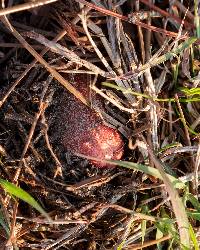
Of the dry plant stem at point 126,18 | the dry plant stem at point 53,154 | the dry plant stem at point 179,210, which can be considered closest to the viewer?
the dry plant stem at point 179,210

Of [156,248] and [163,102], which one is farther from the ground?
[163,102]

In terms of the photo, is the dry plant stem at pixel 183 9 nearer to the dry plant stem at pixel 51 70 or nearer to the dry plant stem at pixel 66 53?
the dry plant stem at pixel 66 53

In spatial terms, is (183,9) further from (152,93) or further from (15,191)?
(15,191)

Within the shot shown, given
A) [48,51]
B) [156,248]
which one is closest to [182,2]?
[48,51]

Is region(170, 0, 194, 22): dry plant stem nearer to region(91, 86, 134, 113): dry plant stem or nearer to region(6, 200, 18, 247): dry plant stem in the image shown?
region(91, 86, 134, 113): dry plant stem

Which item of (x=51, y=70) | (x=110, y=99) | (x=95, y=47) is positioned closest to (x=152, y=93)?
(x=110, y=99)

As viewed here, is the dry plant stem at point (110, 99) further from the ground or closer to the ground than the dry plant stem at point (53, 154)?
further from the ground

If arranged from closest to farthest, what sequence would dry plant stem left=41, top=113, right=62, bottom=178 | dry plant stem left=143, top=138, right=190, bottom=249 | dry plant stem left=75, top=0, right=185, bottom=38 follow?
dry plant stem left=143, top=138, right=190, bottom=249 → dry plant stem left=75, top=0, right=185, bottom=38 → dry plant stem left=41, top=113, right=62, bottom=178

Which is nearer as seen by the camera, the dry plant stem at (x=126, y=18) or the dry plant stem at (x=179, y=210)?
the dry plant stem at (x=179, y=210)

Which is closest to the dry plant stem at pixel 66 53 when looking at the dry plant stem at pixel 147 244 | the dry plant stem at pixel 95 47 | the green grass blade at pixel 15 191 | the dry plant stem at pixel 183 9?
the dry plant stem at pixel 95 47

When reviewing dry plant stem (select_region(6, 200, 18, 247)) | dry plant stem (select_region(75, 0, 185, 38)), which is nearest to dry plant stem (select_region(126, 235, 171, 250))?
dry plant stem (select_region(6, 200, 18, 247))

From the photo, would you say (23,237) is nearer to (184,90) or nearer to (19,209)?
(19,209)
